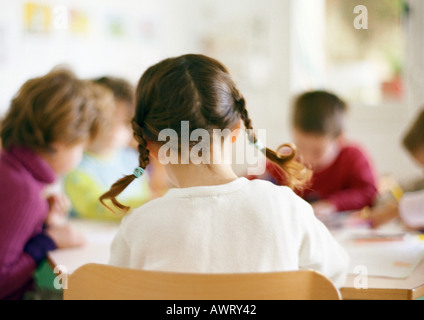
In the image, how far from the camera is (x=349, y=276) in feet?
3.45

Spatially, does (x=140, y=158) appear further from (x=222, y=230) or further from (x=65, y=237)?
(x=65, y=237)

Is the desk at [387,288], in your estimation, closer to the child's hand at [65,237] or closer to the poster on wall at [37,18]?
the child's hand at [65,237]

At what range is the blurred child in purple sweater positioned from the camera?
1.27 metres

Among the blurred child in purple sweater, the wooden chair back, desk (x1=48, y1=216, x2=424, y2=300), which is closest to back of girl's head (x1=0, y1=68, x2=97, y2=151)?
the blurred child in purple sweater

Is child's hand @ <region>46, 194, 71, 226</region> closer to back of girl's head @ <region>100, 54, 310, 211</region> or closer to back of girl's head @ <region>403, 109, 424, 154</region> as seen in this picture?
back of girl's head @ <region>100, 54, 310, 211</region>

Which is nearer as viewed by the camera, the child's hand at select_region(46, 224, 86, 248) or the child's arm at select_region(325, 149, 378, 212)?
the child's hand at select_region(46, 224, 86, 248)

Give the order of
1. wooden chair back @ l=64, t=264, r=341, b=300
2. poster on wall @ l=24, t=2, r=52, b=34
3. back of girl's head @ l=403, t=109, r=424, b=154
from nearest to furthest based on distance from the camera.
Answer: wooden chair back @ l=64, t=264, r=341, b=300, back of girl's head @ l=403, t=109, r=424, b=154, poster on wall @ l=24, t=2, r=52, b=34

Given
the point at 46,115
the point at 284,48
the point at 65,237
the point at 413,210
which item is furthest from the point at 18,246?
the point at 284,48

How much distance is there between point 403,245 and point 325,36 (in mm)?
2189

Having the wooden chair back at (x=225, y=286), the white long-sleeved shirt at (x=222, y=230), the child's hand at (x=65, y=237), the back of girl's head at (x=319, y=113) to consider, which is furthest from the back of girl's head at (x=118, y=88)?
the wooden chair back at (x=225, y=286)

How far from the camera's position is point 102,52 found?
2809 millimetres

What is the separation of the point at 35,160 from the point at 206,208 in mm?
690
